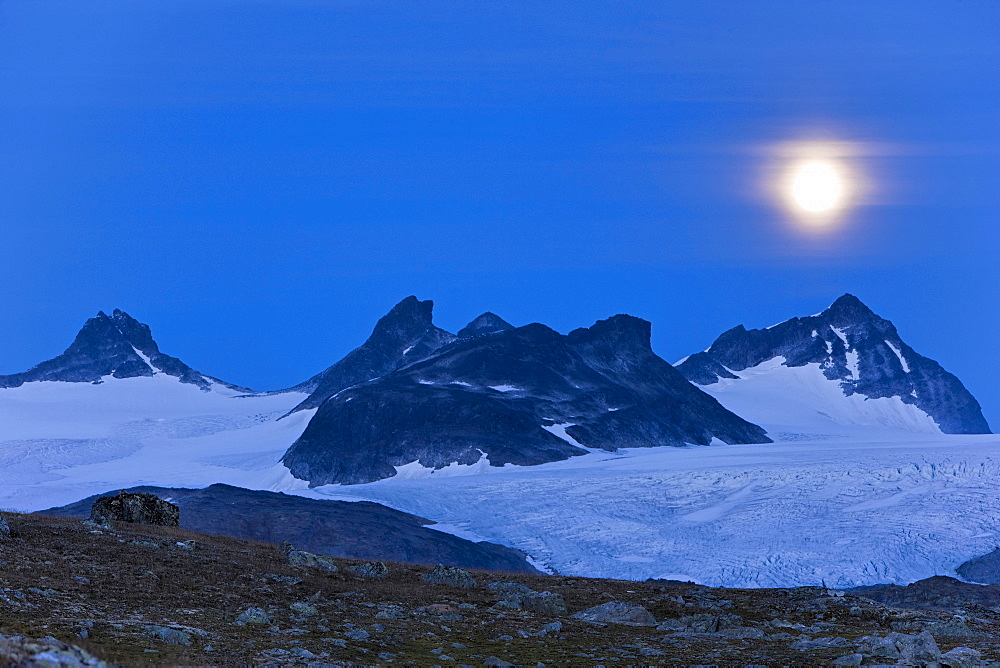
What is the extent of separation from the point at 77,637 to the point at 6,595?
4089 mm

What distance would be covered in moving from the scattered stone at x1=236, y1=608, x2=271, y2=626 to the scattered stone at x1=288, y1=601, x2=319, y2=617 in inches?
69.0

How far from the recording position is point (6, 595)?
22.8 m

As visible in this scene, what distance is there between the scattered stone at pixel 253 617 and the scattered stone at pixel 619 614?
10.1 metres

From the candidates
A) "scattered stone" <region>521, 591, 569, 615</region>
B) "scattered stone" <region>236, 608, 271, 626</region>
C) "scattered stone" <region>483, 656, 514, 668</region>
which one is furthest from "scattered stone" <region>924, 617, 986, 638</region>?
"scattered stone" <region>236, 608, 271, 626</region>

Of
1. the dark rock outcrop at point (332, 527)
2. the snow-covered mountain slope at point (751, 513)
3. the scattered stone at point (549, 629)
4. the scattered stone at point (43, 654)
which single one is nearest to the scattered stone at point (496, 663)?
the scattered stone at point (549, 629)

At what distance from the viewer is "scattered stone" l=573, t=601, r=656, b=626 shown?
30.7 metres

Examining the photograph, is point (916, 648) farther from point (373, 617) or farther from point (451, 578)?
point (451, 578)

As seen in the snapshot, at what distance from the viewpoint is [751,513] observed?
10550cm

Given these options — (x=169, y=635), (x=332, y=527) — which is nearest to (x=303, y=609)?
(x=169, y=635)

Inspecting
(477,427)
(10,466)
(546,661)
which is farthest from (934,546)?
(10,466)

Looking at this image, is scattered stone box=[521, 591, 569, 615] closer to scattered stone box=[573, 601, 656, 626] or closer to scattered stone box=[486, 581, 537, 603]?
scattered stone box=[573, 601, 656, 626]

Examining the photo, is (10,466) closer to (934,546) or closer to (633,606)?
(934,546)

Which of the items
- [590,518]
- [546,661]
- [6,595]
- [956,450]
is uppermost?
[956,450]

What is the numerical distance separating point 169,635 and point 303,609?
6.18 metres
